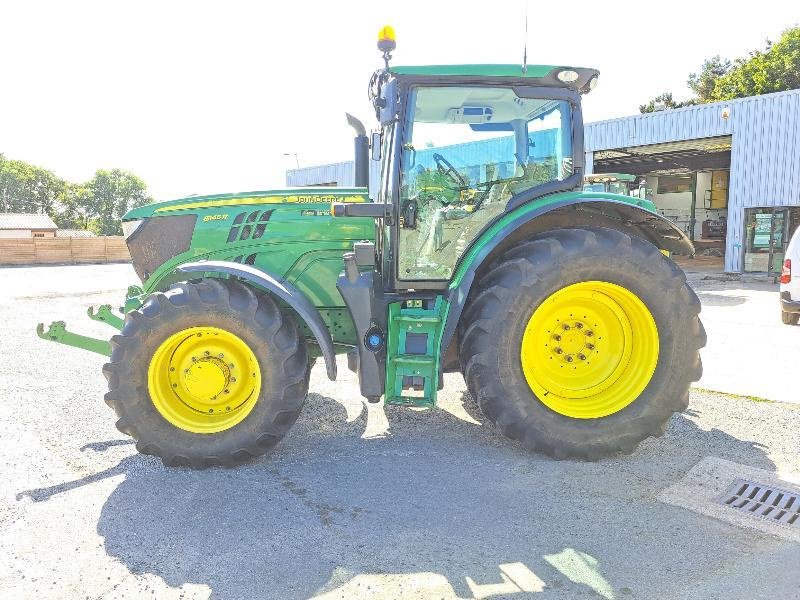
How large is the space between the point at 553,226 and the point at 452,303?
1.03 meters

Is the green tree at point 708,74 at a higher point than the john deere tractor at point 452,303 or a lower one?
higher

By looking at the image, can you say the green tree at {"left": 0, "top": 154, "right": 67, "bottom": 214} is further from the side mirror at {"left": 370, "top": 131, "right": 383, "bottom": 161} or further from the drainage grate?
the drainage grate

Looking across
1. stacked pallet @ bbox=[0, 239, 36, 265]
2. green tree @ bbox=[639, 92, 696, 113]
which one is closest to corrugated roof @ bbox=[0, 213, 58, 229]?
stacked pallet @ bbox=[0, 239, 36, 265]

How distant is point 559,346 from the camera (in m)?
3.95

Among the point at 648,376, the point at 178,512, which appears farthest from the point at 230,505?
the point at 648,376

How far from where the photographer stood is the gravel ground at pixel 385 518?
2529 millimetres

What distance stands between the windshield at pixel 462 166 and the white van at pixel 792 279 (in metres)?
5.60

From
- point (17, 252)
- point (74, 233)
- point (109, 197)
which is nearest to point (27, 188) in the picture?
point (109, 197)

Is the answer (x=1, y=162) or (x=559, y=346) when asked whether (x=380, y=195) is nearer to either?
(x=559, y=346)

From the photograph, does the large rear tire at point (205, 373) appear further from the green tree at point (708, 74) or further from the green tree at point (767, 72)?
the green tree at point (708, 74)

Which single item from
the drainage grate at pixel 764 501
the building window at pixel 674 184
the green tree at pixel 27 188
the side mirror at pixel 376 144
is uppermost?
the green tree at pixel 27 188

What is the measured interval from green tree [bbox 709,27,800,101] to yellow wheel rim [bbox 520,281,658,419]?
33.7m

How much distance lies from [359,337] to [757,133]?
672 inches

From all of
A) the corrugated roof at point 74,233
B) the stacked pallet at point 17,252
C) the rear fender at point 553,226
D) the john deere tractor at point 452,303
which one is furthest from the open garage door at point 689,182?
the corrugated roof at point 74,233
